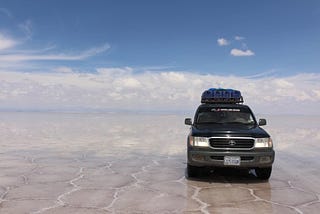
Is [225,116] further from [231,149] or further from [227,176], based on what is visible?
[231,149]

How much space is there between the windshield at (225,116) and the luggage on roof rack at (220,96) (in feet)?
4.38

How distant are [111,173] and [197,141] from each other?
284 cm

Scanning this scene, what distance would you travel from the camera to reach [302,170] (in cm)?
Answer: 1068

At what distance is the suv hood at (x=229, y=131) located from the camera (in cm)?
858

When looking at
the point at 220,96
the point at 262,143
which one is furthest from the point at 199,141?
the point at 220,96

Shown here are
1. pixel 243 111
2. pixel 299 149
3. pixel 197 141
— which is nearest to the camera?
pixel 197 141

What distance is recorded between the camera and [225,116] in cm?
1029

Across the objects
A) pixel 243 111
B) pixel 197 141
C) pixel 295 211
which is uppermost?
pixel 243 111

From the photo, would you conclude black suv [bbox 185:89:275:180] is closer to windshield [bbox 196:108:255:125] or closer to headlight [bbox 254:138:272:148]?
headlight [bbox 254:138:272:148]

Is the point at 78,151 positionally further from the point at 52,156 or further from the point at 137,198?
the point at 137,198

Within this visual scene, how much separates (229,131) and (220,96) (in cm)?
329

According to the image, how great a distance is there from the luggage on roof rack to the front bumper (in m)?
3.45

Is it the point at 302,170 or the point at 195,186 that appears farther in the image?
the point at 302,170

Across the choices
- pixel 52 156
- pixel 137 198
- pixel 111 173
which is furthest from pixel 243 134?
pixel 52 156
